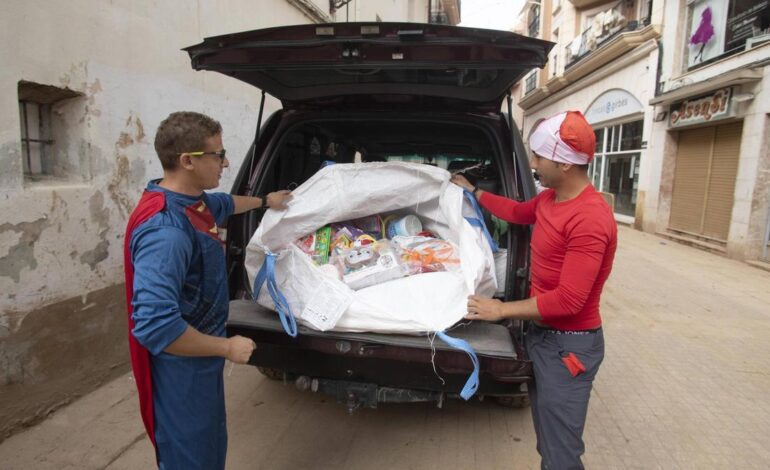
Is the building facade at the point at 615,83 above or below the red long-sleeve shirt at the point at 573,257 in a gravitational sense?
above

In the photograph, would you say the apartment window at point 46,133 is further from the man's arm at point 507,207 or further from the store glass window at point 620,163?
the store glass window at point 620,163

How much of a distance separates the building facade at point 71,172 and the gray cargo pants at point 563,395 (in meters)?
2.72

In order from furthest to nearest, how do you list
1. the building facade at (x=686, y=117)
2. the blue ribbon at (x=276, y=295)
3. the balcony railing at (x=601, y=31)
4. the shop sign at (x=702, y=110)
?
the balcony railing at (x=601, y=31) < the shop sign at (x=702, y=110) < the building facade at (x=686, y=117) < the blue ribbon at (x=276, y=295)

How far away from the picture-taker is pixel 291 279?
2102 mm

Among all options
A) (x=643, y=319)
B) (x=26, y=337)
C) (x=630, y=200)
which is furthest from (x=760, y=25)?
(x=26, y=337)

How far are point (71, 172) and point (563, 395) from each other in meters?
3.08

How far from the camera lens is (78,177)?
9.77 ft

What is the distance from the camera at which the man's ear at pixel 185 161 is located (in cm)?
159

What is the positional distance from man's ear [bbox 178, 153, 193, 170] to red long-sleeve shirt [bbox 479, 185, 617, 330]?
4.37 ft

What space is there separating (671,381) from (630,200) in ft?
35.7

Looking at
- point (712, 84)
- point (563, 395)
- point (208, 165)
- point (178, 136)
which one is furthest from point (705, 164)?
point (178, 136)

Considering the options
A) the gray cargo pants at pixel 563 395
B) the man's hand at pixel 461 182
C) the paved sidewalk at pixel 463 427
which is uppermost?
the man's hand at pixel 461 182

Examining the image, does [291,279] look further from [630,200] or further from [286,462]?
[630,200]

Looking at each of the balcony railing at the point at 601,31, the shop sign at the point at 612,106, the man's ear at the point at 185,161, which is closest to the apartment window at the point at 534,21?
the balcony railing at the point at 601,31
